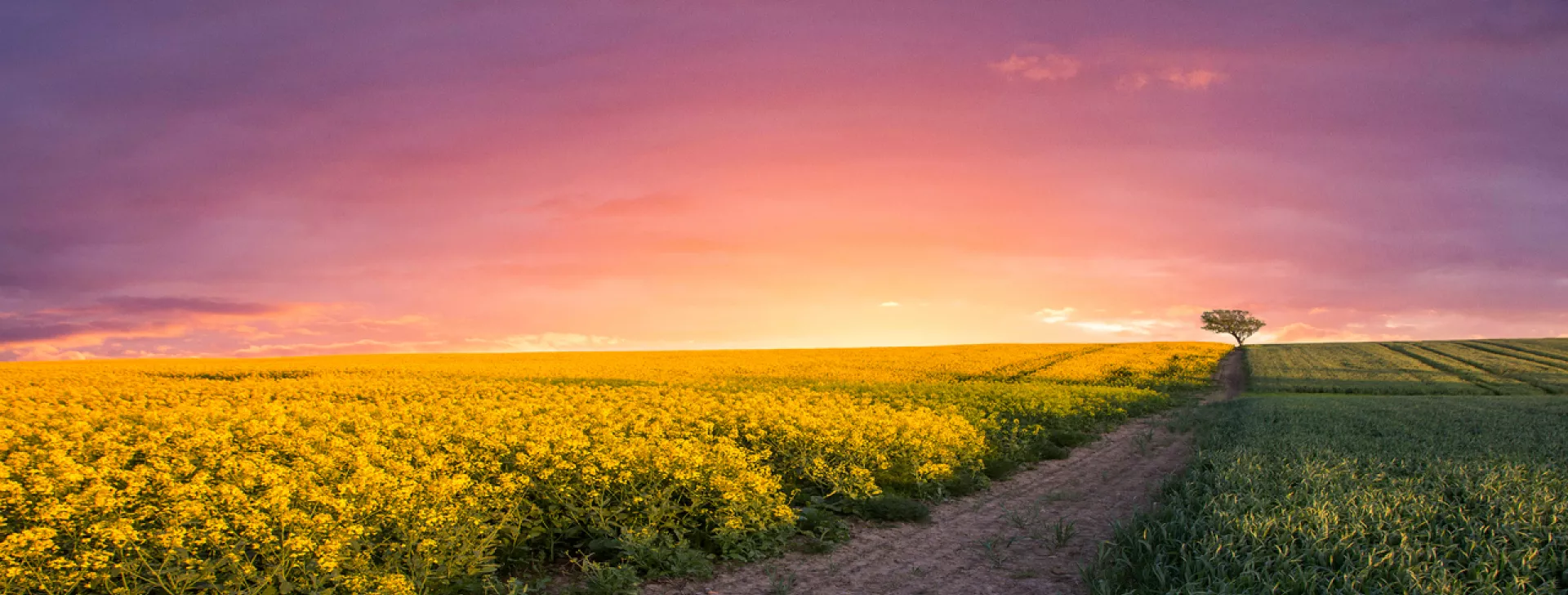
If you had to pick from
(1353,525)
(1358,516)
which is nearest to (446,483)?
(1353,525)

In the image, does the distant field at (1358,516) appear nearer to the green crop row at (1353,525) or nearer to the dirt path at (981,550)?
the green crop row at (1353,525)

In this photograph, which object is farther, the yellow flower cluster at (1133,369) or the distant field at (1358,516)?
the yellow flower cluster at (1133,369)

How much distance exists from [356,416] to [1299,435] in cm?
1879

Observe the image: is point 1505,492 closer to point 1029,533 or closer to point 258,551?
point 1029,533

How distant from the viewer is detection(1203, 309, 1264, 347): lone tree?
101 metres

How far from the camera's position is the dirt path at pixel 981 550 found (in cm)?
880

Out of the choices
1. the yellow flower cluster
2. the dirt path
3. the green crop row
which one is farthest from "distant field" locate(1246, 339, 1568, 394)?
the dirt path

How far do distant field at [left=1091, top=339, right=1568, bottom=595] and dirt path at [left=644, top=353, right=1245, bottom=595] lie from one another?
90cm

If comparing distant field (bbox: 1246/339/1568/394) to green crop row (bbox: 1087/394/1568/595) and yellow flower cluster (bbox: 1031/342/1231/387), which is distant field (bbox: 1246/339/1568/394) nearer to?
yellow flower cluster (bbox: 1031/342/1231/387)

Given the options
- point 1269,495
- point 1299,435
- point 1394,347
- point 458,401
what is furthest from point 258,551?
point 1394,347

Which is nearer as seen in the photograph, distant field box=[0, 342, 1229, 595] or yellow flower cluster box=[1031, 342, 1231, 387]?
distant field box=[0, 342, 1229, 595]

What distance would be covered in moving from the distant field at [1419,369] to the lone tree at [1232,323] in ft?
80.9

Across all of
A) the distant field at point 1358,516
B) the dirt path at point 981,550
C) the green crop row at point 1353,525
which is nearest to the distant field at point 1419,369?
the distant field at point 1358,516

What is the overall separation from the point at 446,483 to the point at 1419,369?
6369 cm
